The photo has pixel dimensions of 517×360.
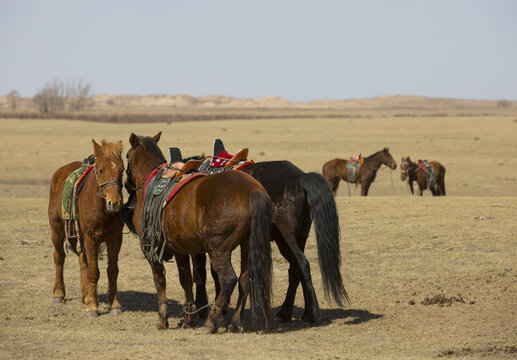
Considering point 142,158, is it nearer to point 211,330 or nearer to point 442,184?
point 211,330

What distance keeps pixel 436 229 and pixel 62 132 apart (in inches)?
1553

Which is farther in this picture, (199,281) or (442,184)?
(442,184)

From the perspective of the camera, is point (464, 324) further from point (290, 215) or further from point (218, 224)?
point (218, 224)

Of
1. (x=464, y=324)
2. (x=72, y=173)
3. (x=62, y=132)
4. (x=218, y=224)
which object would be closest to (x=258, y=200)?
(x=218, y=224)

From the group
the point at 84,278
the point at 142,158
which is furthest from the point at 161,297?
the point at 84,278

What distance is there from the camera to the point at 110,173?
8.04 meters

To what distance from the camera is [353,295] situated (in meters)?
9.28

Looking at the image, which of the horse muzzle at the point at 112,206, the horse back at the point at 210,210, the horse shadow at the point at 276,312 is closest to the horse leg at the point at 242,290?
the horse back at the point at 210,210

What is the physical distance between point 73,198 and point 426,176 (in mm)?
16622

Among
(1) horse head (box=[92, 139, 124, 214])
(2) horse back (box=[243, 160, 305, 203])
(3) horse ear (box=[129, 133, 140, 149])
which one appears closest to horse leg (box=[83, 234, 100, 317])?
(1) horse head (box=[92, 139, 124, 214])

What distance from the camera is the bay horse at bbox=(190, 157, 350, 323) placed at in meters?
7.80

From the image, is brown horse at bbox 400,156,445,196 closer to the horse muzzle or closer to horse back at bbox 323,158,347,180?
horse back at bbox 323,158,347,180

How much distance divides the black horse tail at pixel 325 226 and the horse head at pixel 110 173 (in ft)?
7.00

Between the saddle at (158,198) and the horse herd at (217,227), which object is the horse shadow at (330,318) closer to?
the horse herd at (217,227)
